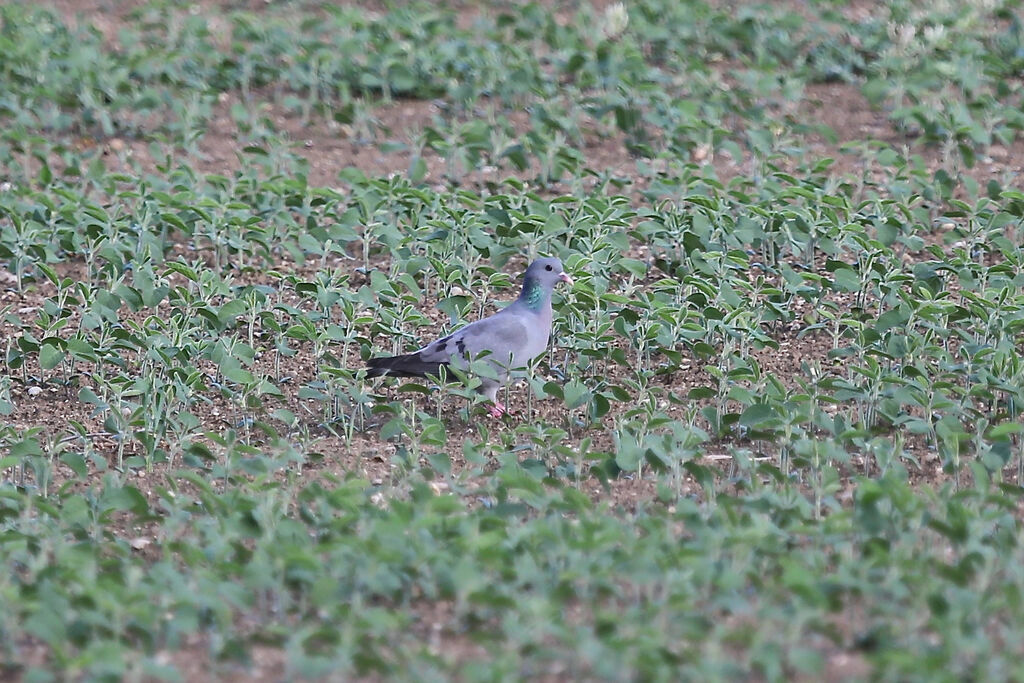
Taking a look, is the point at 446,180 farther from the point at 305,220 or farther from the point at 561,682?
the point at 561,682

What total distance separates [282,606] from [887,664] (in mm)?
1759

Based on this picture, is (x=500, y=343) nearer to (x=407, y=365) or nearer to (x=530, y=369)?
(x=530, y=369)

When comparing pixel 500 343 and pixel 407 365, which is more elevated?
pixel 500 343

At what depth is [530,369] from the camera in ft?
22.0

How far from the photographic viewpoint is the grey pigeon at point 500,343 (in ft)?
22.3

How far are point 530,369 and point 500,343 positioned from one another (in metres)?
0.21

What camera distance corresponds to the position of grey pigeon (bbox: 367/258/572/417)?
268 inches

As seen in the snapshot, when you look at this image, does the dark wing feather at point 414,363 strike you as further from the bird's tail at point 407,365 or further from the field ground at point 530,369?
the field ground at point 530,369

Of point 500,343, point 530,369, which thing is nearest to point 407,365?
point 500,343

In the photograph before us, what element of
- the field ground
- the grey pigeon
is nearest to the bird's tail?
the grey pigeon

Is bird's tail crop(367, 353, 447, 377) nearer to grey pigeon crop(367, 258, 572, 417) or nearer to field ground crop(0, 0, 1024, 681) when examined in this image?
grey pigeon crop(367, 258, 572, 417)

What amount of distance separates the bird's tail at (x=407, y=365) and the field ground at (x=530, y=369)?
11 centimetres

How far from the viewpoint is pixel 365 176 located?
9.52 metres

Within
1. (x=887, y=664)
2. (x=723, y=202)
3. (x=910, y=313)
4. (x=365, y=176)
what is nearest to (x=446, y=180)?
(x=365, y=176)
